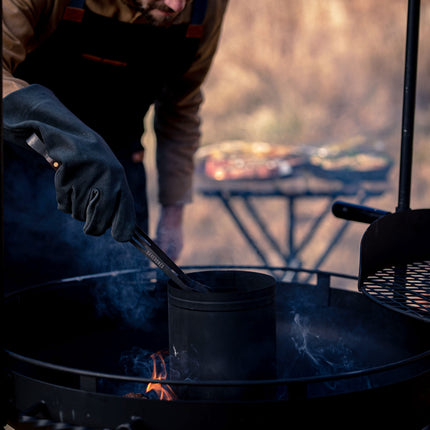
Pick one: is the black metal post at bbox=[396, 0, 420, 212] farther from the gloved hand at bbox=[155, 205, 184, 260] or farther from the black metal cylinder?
the gloved hand at bbox=[155, 205, 184, 260]

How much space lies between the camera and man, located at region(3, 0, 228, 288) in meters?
0.86

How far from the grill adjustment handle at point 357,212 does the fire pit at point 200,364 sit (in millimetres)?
250

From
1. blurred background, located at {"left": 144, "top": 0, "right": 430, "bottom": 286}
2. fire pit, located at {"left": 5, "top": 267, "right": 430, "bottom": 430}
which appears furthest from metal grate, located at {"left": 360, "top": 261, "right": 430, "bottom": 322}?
blurred background, located at {"left": 144, "top": 0, "right": 430, "bottom": 286}

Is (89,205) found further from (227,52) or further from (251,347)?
(227,52)

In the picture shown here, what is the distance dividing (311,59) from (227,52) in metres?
1.25

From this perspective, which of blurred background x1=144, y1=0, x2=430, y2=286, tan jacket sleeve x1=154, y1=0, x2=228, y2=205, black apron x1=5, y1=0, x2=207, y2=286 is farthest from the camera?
blurred background x1=144, y1=0, x2=430, y2=286

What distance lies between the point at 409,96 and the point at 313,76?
6723 millimetres

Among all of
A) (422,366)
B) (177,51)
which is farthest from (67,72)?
(422,366)

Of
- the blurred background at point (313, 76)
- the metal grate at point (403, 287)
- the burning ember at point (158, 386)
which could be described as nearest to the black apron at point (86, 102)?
the burning ember at point (158, 386)

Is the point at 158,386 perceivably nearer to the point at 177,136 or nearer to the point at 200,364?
the point at 200,364

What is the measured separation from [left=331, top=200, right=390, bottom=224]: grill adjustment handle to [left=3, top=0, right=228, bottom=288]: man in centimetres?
45

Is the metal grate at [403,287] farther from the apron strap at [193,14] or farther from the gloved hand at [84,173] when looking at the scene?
the apron strap at [193,14]

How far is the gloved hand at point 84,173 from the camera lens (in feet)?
2.71

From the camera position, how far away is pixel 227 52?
771cm
